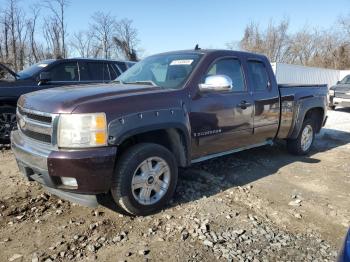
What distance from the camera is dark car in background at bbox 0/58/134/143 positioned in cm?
684

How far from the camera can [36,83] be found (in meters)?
7.19

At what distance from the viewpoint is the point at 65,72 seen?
25.7 ft

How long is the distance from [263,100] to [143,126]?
2.39m

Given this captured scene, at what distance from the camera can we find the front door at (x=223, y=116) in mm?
4406

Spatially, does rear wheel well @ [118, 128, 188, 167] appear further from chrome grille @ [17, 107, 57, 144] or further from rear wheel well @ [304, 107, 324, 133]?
rear wheel well @ [304, 107, 324, 133]

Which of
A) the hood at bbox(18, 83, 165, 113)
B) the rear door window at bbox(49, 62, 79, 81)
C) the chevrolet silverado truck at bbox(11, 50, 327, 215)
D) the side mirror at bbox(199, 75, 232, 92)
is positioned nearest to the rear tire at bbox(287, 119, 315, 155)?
the chevrolet silverado truck at bbox(11, 50, 327, 215)

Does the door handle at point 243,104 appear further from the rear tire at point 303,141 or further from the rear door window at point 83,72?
the rear door window at point 83,72

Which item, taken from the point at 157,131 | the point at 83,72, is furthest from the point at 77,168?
the point at 83,72

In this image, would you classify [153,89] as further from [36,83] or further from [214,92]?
[36,83]

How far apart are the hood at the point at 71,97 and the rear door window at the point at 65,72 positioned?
369cm

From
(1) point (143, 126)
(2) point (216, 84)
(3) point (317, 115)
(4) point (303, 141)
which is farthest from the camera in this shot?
(3) point (317, 115)

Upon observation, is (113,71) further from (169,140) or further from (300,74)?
(300,74)

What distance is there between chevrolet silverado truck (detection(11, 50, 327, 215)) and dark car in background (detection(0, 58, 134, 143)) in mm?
2845

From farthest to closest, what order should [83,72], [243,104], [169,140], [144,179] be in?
[83,72], [243,104], [169,140], [144,179]
